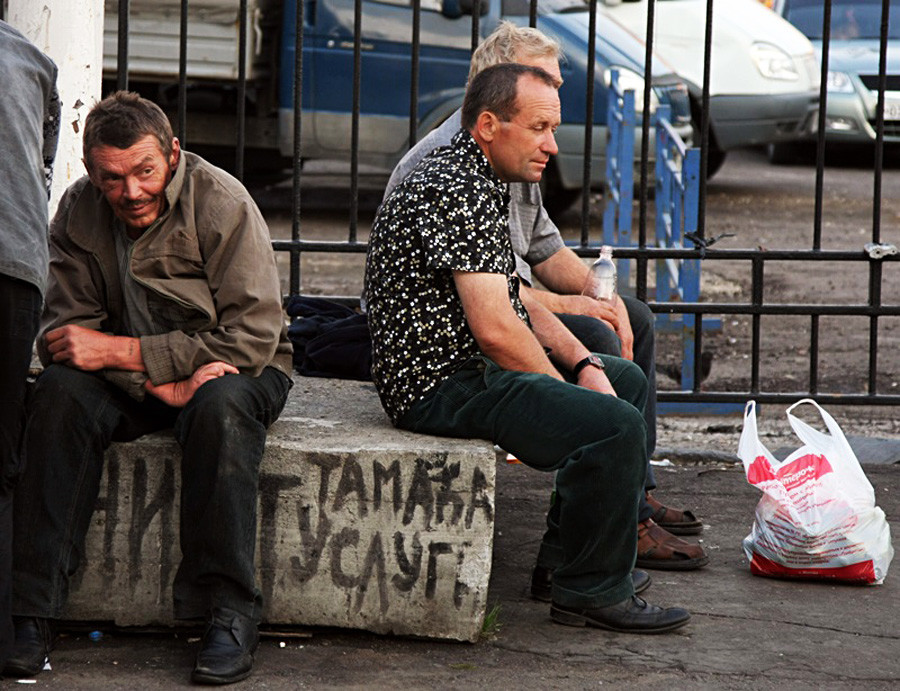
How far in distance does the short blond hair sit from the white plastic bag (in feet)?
4.05

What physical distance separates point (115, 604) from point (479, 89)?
4.98 feet

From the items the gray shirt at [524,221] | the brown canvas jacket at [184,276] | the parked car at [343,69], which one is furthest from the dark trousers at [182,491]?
the parked car at [343,69]

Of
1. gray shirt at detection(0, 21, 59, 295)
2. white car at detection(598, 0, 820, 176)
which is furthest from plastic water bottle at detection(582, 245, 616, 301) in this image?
white car at detection(598, 0, 820, 176)

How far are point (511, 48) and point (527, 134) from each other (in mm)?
503

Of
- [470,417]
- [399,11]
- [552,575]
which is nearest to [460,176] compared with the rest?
[470,417]

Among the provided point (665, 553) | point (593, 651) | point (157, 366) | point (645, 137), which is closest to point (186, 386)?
point (157, 366)

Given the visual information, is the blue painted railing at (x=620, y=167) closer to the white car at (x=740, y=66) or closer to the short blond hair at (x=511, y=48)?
the white car at (x=740, y=66)

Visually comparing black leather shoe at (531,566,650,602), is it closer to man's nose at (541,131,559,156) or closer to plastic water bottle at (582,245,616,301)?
plastic water bottle at (582,245,616,301)

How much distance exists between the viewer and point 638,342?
13.9 ft

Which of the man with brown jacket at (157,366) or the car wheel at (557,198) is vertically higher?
the car wheel at (557,198)

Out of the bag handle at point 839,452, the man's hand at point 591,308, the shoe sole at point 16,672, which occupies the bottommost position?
the shoe sole at point 16,672

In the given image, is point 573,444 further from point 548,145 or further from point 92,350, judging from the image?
point 92,350

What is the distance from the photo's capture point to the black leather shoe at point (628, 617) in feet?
11.3

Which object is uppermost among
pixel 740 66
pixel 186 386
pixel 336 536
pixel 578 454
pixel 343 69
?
pixel 740 66
